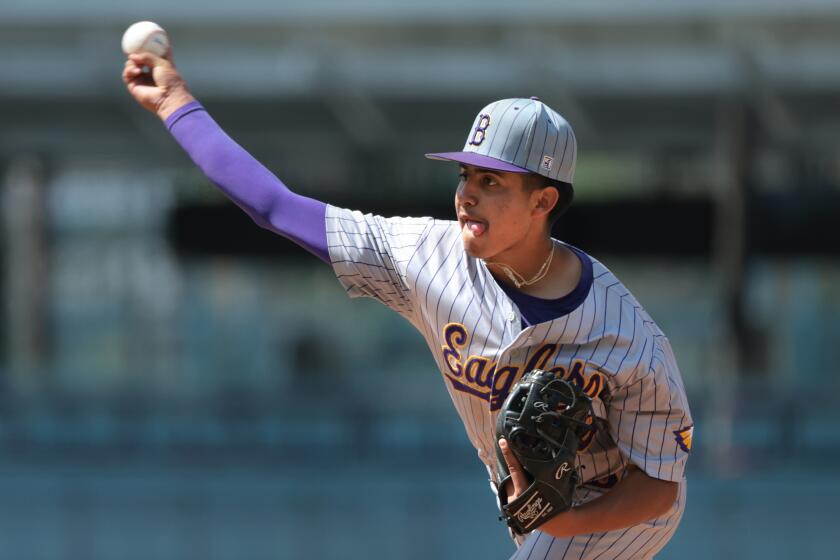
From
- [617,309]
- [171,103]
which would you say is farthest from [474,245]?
[171,103]

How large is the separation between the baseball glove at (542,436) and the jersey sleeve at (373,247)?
36 cm

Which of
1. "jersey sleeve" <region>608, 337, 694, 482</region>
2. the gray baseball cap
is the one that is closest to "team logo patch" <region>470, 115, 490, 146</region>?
the gray baseball cap

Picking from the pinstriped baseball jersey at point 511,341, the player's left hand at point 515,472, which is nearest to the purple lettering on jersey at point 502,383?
the pinstriped baseball jersey at point 511,341

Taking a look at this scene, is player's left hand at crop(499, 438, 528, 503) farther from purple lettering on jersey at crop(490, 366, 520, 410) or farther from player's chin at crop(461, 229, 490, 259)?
player's chin at crop(461, 229, 490, 259)

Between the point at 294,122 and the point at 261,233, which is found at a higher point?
the point at 294,122

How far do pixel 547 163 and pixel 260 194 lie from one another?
579 mm

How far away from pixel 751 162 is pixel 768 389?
6.53ft

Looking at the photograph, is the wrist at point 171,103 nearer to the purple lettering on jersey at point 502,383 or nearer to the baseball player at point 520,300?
the baseball player at point 520,300

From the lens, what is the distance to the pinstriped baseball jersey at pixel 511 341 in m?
2.41

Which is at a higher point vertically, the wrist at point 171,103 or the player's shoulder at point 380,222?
the wrist at point 171,103

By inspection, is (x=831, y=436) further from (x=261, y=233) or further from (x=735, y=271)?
(x=261, y=233)

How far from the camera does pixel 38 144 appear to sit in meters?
13.7

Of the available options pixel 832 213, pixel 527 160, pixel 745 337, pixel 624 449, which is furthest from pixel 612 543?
pixel 832 213

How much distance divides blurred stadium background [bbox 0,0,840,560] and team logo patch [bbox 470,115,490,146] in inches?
203
